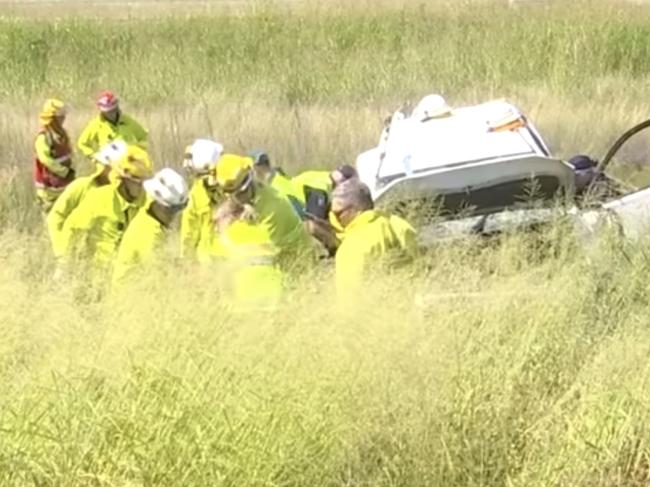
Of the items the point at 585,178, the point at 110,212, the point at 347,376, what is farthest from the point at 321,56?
the point at 347,376

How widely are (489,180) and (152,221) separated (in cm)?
201

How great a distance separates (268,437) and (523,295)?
1547 mm

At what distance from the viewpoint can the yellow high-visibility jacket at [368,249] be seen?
21.0ft

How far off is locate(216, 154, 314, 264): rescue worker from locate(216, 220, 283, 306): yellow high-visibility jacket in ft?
0.22

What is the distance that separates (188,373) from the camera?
493 centimetres

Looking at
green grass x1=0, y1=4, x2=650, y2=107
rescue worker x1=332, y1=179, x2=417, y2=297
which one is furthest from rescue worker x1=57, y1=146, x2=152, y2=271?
green grass x1=0, y1=4, x2=650, y2=107

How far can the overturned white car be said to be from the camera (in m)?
7.45

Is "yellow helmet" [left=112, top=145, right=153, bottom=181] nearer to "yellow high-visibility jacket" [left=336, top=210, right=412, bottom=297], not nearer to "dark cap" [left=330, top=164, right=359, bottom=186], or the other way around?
"dark cap" [left=330, top=164, right=359, bottom=186]

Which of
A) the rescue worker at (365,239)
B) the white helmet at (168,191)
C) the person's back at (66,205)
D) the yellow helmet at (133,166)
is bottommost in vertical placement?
the person's back at (66,205)

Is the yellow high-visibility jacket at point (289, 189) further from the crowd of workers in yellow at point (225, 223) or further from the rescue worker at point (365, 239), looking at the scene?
the rescue worker at point (365, 239)

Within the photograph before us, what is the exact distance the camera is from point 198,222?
7949 mm

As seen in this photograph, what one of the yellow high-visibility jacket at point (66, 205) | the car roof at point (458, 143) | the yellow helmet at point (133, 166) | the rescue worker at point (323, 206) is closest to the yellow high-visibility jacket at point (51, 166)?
the yellow high-visibility jacket at point (66, 205)

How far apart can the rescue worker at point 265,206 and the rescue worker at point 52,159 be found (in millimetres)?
4311

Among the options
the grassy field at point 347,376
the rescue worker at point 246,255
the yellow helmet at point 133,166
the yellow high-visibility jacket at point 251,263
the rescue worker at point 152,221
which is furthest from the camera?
the yellow helmet at point 133,166
